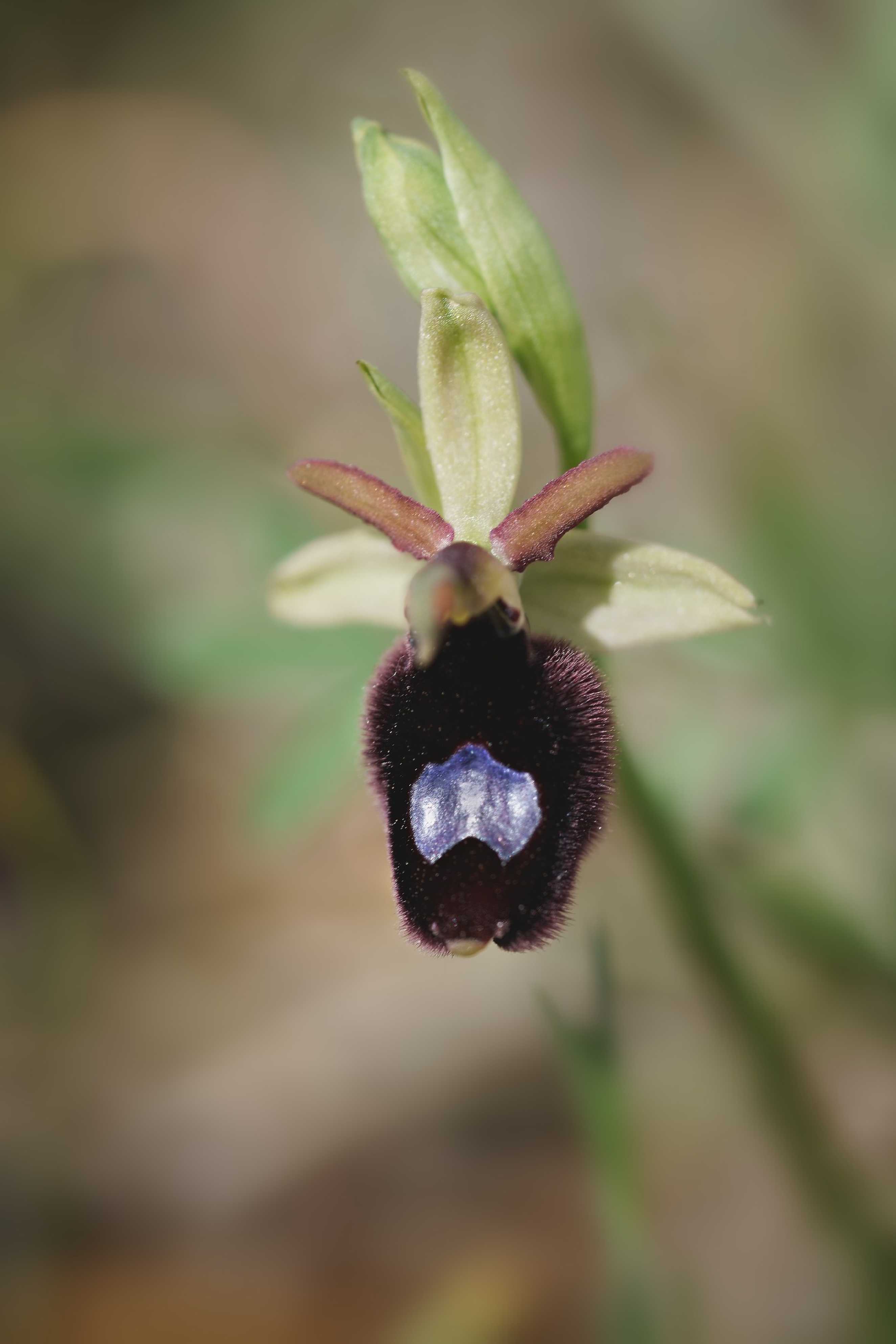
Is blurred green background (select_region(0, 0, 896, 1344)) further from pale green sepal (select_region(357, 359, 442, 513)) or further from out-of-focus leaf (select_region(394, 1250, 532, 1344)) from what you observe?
pale green sepal (select_region(357, 359, 442, 513))

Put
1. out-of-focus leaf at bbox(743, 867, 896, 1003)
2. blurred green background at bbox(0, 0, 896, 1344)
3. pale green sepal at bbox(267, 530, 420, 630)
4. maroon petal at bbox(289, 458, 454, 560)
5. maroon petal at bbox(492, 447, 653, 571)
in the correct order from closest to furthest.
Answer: maroon petal at bbox(492, 447, 653, 571) < maroon petal at bbox(289, 458, 454, 560) < pale green sepal at bbox(267, 530, 420, 630) < out-of-focus leaf at bbox(743, 867, 896, 1003) < blurred green background at bbox(0, 0, 896, 1344)

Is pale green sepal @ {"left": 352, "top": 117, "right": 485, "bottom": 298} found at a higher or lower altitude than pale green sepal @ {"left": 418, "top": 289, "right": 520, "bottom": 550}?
higher

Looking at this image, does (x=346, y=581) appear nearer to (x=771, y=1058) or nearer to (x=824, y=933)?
(x=771, y=1058)

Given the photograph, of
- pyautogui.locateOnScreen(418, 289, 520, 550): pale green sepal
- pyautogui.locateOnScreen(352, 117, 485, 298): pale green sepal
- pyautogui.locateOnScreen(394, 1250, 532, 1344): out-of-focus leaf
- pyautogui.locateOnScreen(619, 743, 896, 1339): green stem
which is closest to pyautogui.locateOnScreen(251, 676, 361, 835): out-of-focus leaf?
pyautogui.locateOnScreen(619, 743, 896, 1339): green stem

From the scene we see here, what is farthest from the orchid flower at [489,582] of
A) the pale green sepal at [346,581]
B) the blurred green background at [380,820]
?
the blurred green background at [380,820]

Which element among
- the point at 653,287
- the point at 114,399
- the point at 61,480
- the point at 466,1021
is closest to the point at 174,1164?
the point at 466,1021

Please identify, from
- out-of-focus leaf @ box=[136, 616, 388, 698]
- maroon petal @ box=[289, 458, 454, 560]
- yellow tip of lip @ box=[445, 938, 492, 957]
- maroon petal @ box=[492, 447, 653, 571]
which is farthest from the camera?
out-of-focus leaf @ box=[136, 616, 388, 698]
